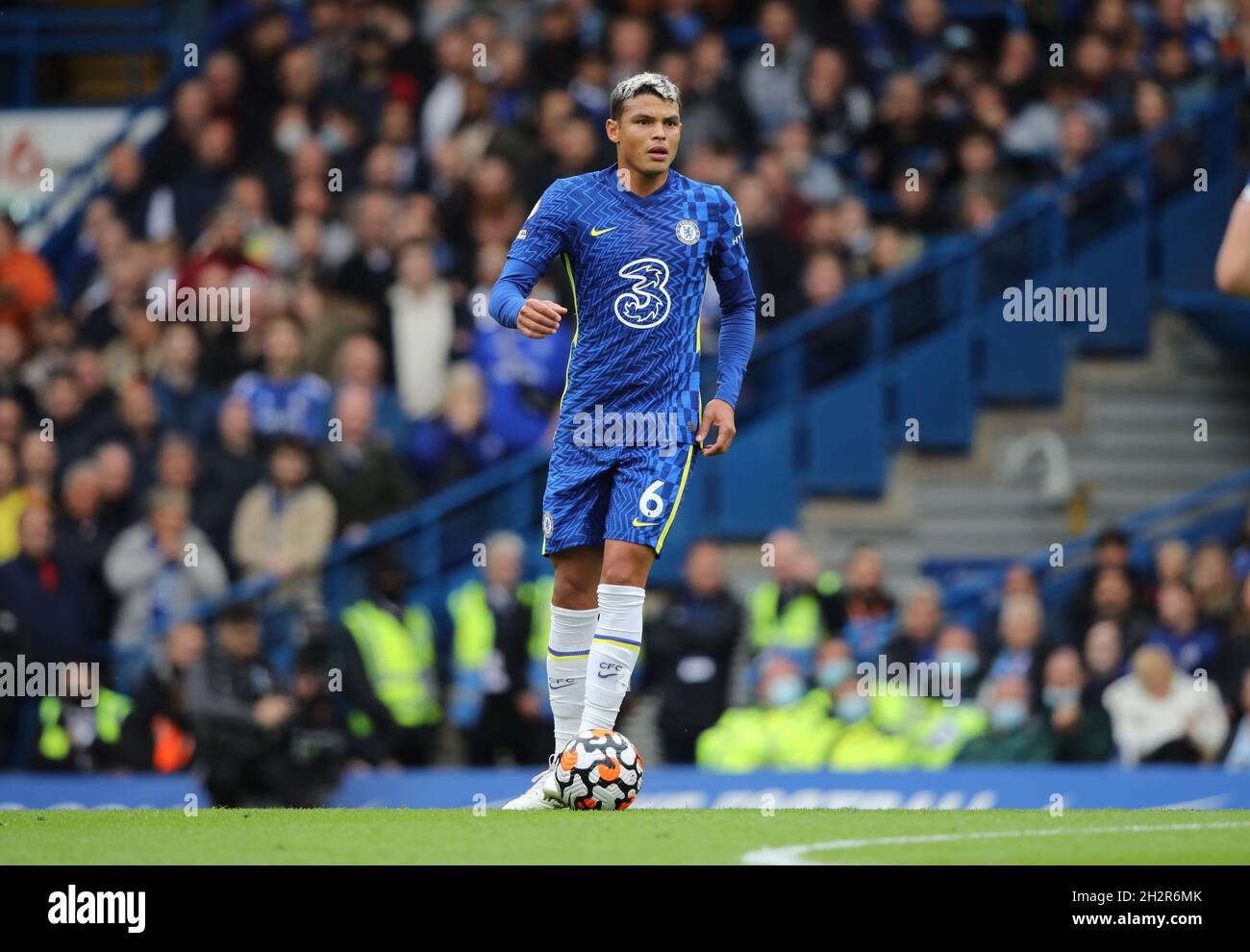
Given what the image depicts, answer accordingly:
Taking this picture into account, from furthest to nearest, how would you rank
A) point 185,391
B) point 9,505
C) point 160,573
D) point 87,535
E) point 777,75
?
point 777,75 → point 185,391 → point 9,505 → point 87,535 → point 160,573

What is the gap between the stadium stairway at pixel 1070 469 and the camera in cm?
1616

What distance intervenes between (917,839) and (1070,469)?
375 inches

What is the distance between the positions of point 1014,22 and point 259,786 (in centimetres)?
918

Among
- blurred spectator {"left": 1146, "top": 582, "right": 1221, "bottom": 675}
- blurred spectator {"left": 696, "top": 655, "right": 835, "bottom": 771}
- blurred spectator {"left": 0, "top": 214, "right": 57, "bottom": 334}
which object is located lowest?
blurred spectator {"left": 696, "top": 655, "right": 835, "bottom": 771}

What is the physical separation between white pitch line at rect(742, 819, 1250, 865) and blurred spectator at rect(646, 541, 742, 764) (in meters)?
5.83

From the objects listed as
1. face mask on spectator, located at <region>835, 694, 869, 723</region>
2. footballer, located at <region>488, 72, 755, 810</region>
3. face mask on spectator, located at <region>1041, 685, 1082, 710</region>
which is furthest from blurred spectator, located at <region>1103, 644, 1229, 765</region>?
footballer, located at <region>488, 72, 755, 810</region>

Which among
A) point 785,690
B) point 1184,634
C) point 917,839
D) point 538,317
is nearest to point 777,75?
point 785,690

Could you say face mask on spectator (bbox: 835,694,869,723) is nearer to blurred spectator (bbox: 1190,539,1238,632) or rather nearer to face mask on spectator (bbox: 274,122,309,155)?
blurred spectator (bbox: 1190,539,1238,632)

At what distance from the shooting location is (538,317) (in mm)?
7930

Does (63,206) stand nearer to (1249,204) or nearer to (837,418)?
(837,418)

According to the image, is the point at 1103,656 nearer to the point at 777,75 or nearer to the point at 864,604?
the point at 864,604

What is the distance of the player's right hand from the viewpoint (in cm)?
790

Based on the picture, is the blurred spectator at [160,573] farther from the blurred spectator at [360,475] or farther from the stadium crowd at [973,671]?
the stadium crowd at [973,671]

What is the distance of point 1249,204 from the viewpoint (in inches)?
223
